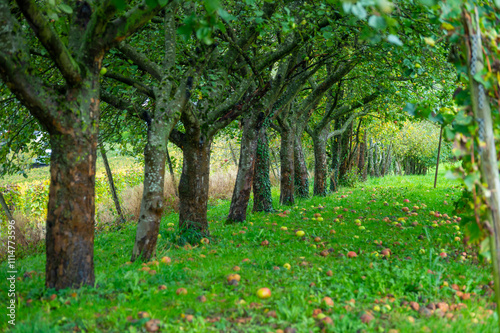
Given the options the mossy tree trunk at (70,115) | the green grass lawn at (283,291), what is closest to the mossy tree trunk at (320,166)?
the green grass lawn at (283,291)

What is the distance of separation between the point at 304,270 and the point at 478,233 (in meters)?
2.62

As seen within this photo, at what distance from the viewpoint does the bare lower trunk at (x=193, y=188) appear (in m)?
7.11

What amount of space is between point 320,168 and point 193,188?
8.65 m

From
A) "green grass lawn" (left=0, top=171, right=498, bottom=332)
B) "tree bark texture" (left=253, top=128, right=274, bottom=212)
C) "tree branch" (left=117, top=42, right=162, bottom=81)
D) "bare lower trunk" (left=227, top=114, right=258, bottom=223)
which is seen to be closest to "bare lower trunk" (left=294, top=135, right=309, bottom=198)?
"tree bark texture" (left=253, top=128, right=274, bottom=212)

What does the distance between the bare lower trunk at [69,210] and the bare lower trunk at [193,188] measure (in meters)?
3.13

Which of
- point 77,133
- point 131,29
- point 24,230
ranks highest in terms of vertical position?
point 131,29

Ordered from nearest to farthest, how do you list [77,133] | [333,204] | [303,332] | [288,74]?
1. [303,332]
2. [77,133]
3. [288,74]
4. [333,204]

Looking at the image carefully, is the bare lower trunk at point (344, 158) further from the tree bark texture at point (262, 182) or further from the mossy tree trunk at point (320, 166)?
the tree bark texture at point (262, 182)

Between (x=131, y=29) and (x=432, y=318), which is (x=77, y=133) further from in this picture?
(x=432, y=318)

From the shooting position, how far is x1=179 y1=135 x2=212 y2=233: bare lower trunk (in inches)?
280

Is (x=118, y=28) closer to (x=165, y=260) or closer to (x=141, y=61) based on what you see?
(x=141, y=61)

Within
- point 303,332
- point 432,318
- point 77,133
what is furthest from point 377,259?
point 77,133

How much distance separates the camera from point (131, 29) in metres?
4.16

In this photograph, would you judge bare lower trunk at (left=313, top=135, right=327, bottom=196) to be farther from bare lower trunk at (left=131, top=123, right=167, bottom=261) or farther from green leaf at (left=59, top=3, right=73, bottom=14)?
green leaf at (left=59, top=3, right=73, bottom=14)
